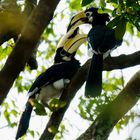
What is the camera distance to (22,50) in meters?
1.65

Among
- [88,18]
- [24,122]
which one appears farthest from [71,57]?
[24,122]

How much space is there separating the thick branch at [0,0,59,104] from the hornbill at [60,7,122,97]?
0.42m

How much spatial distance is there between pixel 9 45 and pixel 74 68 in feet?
3.12

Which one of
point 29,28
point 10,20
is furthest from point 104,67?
point 29,28

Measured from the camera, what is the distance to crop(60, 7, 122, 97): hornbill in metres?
2.35

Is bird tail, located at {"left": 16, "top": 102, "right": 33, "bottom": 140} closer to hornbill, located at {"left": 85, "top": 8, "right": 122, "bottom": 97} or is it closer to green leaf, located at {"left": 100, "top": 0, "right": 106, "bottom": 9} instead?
hornbill, located at {"left": 85, "top": 8, "right": 122, "bottom": 97}

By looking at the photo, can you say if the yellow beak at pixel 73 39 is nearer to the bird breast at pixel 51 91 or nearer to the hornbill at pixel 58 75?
the hornbill at pixel 58 75

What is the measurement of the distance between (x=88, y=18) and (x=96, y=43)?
560 millimetres

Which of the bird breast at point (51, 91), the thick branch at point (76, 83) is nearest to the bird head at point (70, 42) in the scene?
the bird breast at point (51, 91)

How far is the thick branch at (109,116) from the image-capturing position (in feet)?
5.83

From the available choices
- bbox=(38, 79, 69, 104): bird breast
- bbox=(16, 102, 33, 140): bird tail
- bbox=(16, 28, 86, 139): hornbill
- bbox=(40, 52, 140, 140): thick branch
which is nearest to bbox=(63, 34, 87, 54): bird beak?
bbox=(16, 28, 86, 139): hornbill

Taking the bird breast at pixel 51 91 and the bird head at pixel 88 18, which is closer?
the bird head at pixel 88 18

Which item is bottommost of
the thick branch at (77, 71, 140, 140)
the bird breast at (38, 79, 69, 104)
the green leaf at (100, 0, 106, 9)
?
the thick branch at (77, 71, 140, 140)

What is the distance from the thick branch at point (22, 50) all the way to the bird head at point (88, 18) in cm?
151
